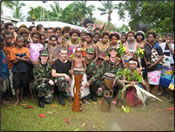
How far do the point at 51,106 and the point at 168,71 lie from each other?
12.5 ft

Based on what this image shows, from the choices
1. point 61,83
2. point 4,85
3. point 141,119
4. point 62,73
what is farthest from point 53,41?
point 141,119

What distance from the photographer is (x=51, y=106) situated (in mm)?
3986

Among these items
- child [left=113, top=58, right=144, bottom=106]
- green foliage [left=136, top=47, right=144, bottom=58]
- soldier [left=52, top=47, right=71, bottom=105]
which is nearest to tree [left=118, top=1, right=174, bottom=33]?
green foliage [left=136, top=47, right=144, bottom=58]

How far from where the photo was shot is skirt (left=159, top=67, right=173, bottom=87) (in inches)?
202

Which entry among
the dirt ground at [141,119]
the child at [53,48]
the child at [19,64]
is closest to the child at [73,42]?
the child at [53,48]

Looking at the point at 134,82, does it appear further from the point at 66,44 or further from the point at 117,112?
the point at 66,44

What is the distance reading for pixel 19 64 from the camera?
152 inches

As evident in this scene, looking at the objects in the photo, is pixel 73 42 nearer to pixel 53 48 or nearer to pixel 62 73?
pixel 53 48

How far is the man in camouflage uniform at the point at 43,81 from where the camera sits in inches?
155

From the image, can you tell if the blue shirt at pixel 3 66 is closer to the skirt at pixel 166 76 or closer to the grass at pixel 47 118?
the grass at pixel 47 118

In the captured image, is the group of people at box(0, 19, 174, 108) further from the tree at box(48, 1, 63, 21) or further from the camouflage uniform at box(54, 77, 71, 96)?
the tree at box(48, 1, 63, 21)

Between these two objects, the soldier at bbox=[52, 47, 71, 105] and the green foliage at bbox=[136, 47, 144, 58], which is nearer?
the soldier at bbox=[52, 47, 71, 105]

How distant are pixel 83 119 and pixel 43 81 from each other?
1.38 metres

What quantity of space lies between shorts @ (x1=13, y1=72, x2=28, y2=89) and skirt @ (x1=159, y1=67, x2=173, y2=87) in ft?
13.8
